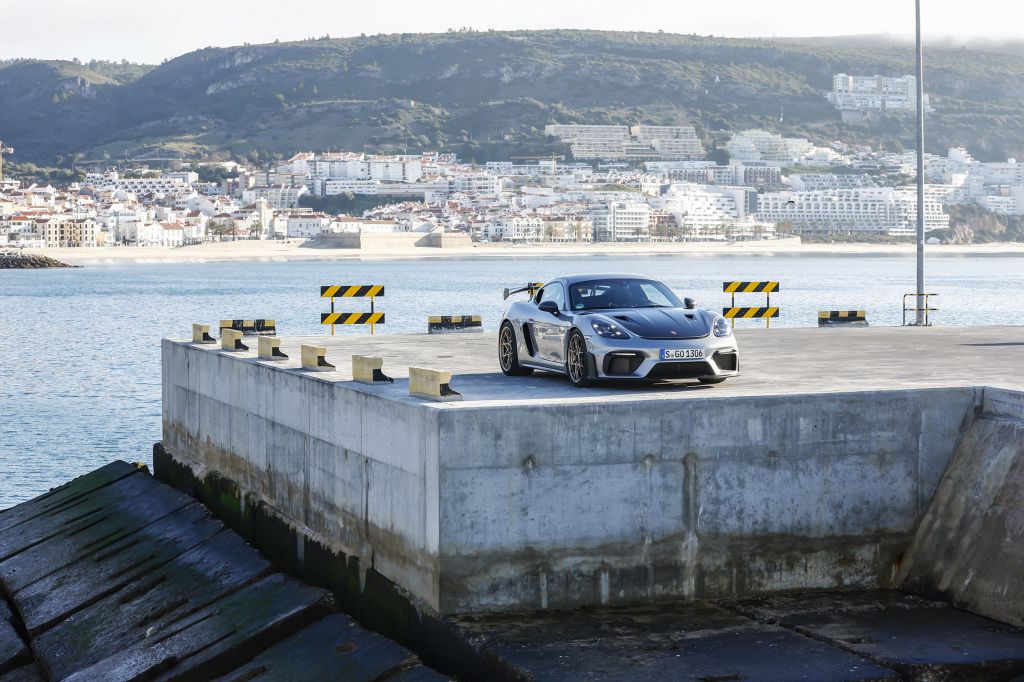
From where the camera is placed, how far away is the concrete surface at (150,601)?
12734 millimetres

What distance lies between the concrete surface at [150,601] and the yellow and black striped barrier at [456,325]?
674 cm

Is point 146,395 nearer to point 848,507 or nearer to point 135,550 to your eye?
point 135,550

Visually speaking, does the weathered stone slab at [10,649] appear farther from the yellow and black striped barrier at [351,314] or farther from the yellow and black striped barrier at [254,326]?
the yellow and black striped barrier at [351,314]

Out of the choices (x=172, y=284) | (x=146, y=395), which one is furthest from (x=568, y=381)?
(x=172, y=284)

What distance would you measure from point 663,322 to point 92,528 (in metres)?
8.80

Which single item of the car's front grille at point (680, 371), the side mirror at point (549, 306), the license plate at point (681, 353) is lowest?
the car's front grille at point (680, 371)

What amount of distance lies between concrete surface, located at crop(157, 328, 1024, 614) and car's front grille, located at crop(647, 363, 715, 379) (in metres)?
0.18

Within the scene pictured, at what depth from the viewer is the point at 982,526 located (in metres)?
12.0

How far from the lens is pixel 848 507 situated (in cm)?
1268

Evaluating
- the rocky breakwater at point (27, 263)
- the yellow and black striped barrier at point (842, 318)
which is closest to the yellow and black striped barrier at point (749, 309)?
the yellow and black striped barrier at point (842, 318)

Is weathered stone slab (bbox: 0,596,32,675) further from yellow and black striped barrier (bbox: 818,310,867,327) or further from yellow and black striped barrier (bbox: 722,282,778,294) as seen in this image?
yellow and black striped barrier (bbox: 818,310,867,327)

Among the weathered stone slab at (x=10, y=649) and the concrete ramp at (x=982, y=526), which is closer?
the concrete ramp at (x=982, y=526)

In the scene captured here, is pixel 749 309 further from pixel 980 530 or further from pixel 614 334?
pixel 980 530

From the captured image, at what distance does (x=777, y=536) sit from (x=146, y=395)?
105 feet
